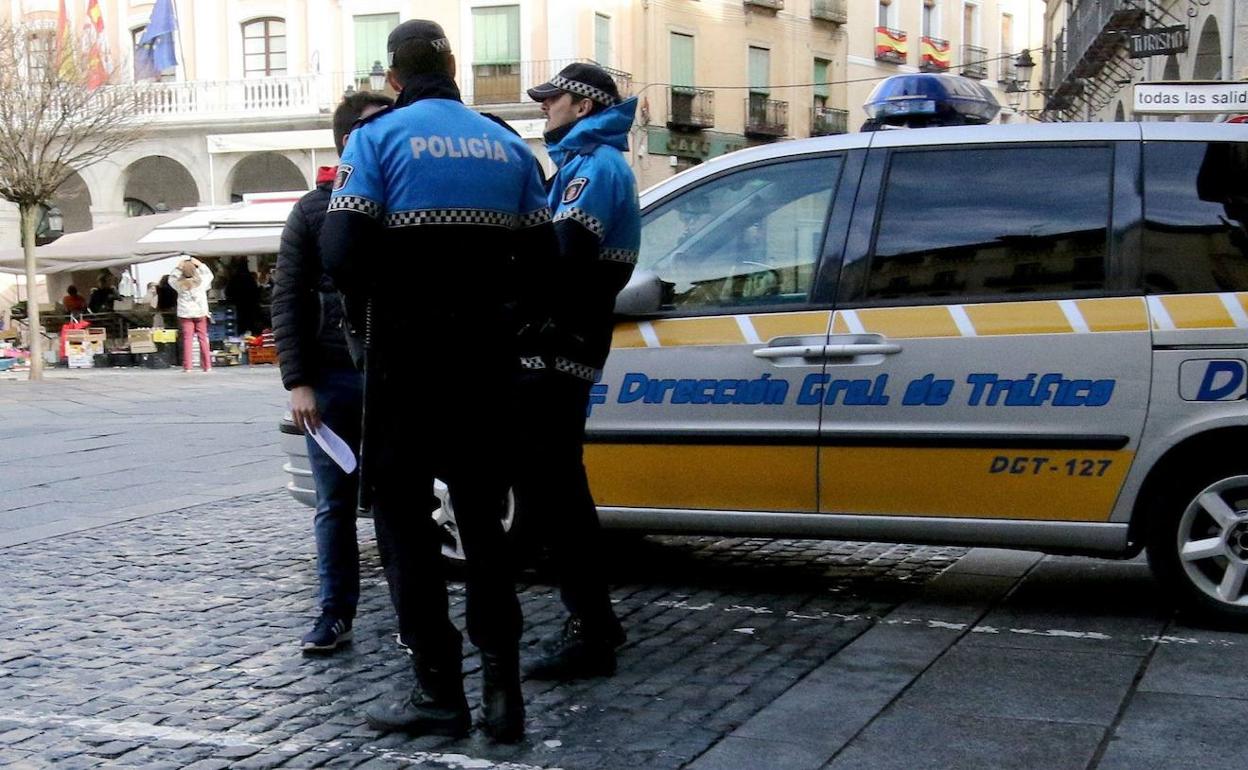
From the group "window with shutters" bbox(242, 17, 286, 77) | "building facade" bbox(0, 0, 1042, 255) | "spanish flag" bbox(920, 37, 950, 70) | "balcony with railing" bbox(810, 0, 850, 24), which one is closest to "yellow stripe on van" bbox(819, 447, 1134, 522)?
"building facade" bbox(0, 0, 1042, 255)

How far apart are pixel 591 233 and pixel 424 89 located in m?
0.83

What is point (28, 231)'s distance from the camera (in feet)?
73.8

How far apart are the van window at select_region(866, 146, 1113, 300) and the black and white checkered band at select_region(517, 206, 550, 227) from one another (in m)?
1.79

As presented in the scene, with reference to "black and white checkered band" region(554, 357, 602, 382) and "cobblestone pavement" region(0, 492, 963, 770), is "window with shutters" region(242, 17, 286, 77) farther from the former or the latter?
"black and white checkered band" region(554, 357, 602, 382)

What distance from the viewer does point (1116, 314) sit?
17.8ft

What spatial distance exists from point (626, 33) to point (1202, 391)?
34.5 meters

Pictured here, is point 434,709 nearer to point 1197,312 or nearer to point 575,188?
point 575,188

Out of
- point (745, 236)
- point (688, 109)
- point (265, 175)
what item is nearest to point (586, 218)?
point (745, 236)

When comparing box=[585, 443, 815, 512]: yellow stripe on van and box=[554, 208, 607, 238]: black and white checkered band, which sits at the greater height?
box=[554, 208, 607, 238]: black and white checkered band

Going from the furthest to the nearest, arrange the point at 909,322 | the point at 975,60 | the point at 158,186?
the point at 975,60, the point at 158,186, the point at 909,322

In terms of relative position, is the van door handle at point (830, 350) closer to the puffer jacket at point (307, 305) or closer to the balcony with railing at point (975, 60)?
the puffer jacket at point (307, 305)

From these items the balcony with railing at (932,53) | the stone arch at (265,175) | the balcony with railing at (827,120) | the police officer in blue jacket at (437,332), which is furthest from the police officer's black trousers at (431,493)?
the balcony with railing at (932,53)

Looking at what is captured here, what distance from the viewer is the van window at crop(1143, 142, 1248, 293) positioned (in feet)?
17.7

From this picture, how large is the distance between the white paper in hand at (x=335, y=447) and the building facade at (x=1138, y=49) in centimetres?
1170
